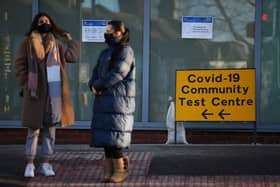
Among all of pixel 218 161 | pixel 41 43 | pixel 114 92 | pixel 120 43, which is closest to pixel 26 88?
pixel 41 43

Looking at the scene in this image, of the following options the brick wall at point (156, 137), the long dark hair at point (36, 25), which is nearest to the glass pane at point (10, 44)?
the brick wall at point (156, 137)

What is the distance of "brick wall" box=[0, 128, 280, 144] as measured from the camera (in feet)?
33.6

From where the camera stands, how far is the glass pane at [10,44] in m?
10.4

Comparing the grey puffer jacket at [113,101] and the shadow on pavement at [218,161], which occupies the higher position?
the grey puffer jacket at [113,101]

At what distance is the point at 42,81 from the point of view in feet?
23.4

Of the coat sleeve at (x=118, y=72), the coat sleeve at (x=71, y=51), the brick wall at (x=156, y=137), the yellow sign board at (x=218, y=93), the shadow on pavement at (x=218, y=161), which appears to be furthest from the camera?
the brick wall at (x=156, y=137)

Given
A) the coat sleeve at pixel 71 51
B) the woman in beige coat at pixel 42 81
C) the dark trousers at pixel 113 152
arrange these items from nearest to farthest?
the dark trousers at pixel 113 152 < the woman in beige coat at pixel 42 81 < the coat sleeve at pixel 71 51

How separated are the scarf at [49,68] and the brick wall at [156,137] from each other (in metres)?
3.20

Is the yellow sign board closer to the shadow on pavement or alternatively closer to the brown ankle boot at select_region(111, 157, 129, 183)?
the shadow on pavement

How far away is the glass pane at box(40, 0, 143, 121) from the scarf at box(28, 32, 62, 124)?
3228mm

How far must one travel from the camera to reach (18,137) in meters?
10.4

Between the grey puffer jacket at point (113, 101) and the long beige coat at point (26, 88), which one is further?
the long beige coat at point (26, 88)

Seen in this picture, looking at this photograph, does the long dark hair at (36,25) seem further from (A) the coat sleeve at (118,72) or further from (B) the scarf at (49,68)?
(A) the coat sleeve at (118,72)

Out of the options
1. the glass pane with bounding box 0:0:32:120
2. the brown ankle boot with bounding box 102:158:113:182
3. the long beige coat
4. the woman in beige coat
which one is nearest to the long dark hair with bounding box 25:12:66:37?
the woman in beige coat
